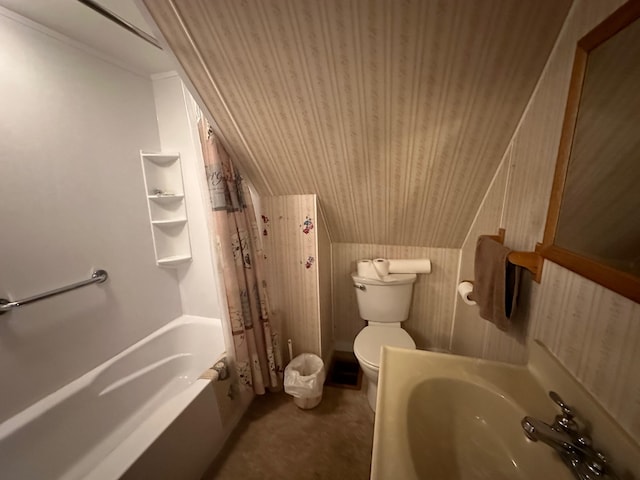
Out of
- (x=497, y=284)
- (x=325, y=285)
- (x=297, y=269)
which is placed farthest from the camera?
(x=325, y=285)

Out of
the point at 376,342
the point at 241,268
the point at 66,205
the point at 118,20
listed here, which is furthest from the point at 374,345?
the point at 118,20

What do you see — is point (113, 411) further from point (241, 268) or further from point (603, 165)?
point (603, 165)

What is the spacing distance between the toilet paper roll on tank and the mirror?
97 cm

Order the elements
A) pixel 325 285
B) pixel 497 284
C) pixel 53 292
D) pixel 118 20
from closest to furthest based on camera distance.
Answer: pixel 497 284 → pixel 118 20 → pixel 53 292 → pixel 325 285

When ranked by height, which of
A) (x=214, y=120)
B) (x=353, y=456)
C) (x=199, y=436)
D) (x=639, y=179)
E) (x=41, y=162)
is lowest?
(x=353, y=456)

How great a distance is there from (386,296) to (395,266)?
0.23m

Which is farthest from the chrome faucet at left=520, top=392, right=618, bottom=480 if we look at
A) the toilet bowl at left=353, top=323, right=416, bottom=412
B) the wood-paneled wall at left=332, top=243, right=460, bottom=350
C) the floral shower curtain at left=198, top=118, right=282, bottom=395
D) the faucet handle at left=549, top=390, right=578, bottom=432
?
the floral shower curtain at left=198, top=118, right=282, bottom=395

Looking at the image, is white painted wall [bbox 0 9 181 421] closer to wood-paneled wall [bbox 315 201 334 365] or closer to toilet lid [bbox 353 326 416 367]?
wood-paneled wall [bbox 315 201 334 365]

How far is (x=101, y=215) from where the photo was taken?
1.52m

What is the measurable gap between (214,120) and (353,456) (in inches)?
76.9

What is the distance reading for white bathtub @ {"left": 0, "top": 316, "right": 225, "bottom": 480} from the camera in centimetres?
109

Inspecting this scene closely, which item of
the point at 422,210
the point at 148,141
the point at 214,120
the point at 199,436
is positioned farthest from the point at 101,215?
the point at 422,210

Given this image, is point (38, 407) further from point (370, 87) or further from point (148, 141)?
point (370, 87)

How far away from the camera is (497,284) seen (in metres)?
0.96
